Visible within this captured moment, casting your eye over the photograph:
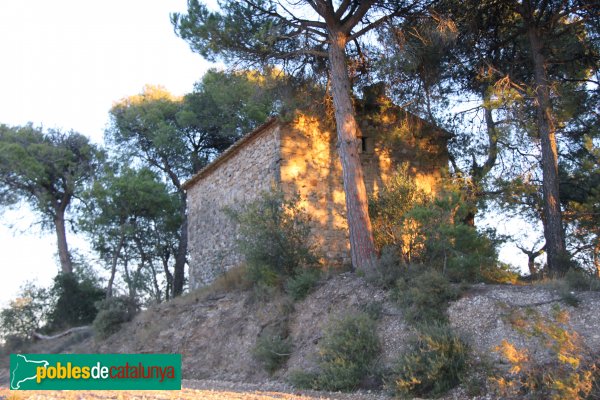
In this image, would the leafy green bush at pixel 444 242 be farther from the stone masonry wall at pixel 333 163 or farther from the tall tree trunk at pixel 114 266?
the tall tree trunk at pixel 114 266

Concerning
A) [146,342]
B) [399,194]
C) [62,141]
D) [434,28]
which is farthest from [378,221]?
[62,141]

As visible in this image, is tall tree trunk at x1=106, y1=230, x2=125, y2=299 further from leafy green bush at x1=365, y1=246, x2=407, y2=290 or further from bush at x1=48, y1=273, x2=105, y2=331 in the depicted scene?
leafy green bush at x1=365, y1=246, x2=407, y2=290

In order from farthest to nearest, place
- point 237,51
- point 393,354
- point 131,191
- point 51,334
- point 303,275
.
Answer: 1. point 131,191
2. point 51,334
3. point 237,51
4. point 303,275
5. point 393,354

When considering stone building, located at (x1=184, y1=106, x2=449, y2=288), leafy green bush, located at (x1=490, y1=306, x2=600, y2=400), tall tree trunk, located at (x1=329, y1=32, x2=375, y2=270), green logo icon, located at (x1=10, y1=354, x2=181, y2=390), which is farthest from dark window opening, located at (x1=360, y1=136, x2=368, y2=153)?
green logo icon, located at (x1=10, y1=354, x2=181, y2=390)

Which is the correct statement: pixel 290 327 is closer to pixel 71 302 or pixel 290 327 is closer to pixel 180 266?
pixel 71 302

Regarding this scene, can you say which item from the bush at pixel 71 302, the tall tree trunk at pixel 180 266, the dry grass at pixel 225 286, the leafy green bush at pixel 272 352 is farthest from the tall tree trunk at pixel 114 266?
the leafy green bush at pixel 272 352

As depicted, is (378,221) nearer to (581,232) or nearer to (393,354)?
(393,354)

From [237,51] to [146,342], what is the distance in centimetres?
733

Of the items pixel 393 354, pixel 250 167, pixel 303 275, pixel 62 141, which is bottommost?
pixel 393 354

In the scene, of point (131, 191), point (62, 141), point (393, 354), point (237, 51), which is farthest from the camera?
point (62, 141)

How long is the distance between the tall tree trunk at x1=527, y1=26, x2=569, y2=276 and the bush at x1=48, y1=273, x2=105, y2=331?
16.0 m

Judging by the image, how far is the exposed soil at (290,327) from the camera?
25.0ft

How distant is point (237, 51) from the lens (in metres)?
13.0

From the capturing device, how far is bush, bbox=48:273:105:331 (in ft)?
66.0
